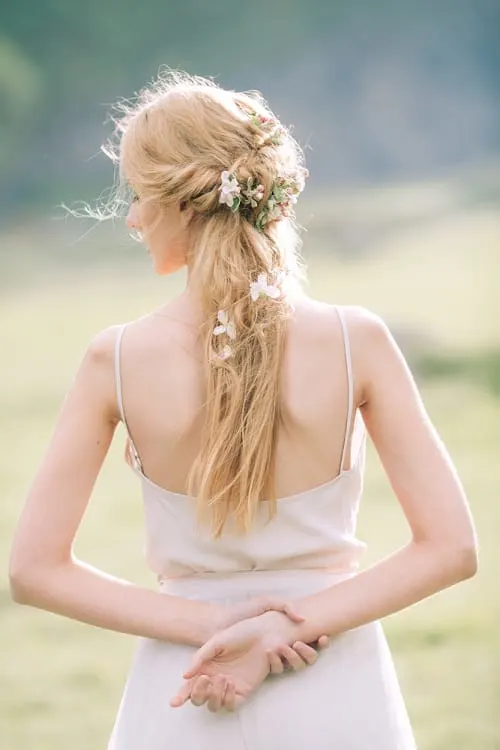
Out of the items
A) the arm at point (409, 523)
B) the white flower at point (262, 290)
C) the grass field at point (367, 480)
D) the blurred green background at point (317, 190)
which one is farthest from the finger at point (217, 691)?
the blurred green background at point (317, 190)

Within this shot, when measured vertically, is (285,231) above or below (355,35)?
below

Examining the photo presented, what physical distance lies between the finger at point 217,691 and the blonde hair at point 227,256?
0.61 ft

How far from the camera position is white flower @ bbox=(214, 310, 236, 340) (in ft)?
5.49

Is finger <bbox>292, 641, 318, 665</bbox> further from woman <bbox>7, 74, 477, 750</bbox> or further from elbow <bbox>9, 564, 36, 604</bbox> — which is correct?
elbow <bbox>9, 564, 36, 604</bbox>

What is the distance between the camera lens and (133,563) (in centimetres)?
564

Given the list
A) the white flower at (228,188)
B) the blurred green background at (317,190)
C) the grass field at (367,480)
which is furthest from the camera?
the blurred green background at (317,190)

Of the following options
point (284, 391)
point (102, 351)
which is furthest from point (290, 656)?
point (102, 351)

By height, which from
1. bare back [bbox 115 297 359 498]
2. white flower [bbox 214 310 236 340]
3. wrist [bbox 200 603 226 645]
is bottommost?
wrist [bbox 200 603 226 645]

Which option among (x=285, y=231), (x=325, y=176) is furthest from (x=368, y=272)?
(x=285, y=231)

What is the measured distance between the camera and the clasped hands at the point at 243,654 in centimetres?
160

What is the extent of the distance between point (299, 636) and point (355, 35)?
38.4 ft

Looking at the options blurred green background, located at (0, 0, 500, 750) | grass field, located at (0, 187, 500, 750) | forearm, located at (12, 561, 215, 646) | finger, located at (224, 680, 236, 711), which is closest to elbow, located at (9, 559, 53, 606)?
forearm, located at (12, 561, 215, 646)

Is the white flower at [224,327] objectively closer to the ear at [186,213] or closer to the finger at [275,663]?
the ear at [186,213]

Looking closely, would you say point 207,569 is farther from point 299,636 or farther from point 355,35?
point 355,35
